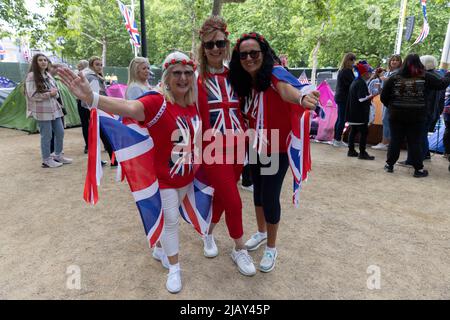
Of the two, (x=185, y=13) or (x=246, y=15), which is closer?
(x=246, y=15)

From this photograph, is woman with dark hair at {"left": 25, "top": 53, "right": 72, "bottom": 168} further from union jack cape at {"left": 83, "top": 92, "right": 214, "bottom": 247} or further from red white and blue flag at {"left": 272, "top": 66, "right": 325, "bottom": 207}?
red white and blue flag at {"left": 272, "top": 66, "right": 325, "bottom": 207}

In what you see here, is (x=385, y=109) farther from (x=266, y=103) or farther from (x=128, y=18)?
(x=128, y=18)

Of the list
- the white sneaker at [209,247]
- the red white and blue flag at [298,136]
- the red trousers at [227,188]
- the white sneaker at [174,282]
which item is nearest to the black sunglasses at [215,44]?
the red white and blue flag at [298,136]

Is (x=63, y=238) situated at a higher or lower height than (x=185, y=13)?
lower

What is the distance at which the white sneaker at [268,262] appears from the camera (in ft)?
8.07

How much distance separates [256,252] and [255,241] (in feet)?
0.32

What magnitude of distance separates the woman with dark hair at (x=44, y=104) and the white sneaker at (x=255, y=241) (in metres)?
3.99

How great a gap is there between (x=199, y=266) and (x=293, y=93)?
1530 millimetres

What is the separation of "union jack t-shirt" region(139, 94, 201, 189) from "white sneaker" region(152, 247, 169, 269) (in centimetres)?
72

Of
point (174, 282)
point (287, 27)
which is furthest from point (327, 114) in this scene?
point (287, 27)

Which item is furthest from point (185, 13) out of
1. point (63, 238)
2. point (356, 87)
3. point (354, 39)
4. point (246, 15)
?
point (63, 238)

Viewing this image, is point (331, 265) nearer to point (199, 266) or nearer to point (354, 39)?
point (199, 266)

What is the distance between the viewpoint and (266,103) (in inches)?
86.5
